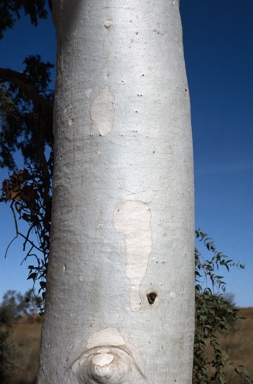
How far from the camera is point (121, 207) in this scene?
1.63 meters

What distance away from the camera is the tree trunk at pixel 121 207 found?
5.09 ft

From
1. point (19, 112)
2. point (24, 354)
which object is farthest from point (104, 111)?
point (24, 354)

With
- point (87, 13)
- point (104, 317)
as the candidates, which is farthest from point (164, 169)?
point (87, 13)

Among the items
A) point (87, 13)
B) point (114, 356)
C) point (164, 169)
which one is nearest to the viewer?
point (114, 356)

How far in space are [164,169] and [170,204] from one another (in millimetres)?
120

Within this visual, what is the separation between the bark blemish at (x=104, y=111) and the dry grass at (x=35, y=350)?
23.7ft

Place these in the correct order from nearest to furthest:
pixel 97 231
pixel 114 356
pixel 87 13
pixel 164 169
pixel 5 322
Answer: pixel 114 356, pixel 97 231, pixel 164 169, pixel 87 13, pixel 5 322

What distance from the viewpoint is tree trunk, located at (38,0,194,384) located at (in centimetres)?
155

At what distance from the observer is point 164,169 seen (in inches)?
67.8

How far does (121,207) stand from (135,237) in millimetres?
106

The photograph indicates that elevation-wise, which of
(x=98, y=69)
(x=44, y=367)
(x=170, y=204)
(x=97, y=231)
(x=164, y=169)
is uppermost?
(x=98, y=69)

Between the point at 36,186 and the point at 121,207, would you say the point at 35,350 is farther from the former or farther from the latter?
the point at 121,207

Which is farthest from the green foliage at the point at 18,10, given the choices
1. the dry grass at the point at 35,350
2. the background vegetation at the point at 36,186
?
the dry grass at the point at 35,350

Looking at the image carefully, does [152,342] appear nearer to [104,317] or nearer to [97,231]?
[104,317]
